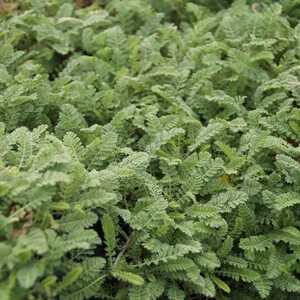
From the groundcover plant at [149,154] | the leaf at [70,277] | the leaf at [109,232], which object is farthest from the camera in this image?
the leaf at [109,232]

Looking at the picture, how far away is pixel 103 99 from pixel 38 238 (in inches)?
60.0

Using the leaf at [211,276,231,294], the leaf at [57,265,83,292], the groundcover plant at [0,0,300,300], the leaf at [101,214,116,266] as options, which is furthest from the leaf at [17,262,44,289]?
the leaf at [211,276,231,294]

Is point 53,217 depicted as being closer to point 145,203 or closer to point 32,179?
point 32,179

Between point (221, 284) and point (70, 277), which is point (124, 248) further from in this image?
point (221, 284)

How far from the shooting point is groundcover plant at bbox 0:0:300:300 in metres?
Answer: 2.41

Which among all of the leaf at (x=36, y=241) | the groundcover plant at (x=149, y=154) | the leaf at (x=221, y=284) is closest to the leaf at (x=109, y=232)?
the groundcover plant at (x=149, y=154)

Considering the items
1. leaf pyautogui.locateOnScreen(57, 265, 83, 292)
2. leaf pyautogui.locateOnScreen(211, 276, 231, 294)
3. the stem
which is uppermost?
leaf pyautogui.locateOnScreen(57, 265, 83, 292)

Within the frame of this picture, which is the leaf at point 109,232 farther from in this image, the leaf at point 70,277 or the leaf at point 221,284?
the leaf at point 221,284

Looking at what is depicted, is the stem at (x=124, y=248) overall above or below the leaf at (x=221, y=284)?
above

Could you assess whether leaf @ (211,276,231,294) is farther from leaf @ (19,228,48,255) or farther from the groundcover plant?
leaf @ (19,228,48,255)

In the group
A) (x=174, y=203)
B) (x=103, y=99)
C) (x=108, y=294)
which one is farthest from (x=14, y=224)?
(x=103, y=99)

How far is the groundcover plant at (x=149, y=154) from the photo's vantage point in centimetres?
241

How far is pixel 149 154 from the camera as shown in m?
3.06

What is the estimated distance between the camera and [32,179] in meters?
2.27
